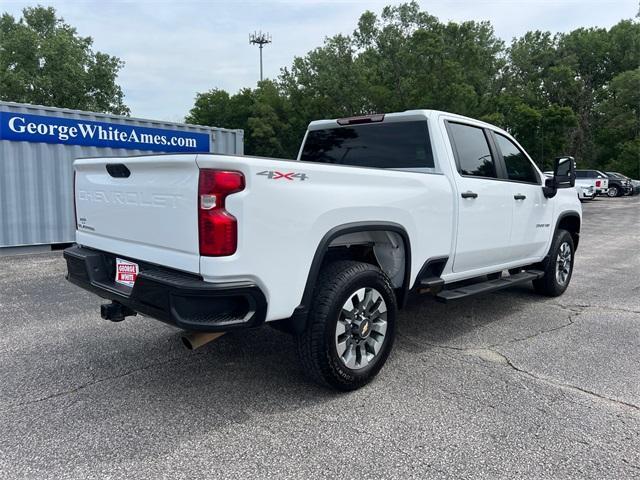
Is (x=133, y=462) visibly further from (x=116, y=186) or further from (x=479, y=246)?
(x=479, y=246)

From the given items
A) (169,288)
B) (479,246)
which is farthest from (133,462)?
(479,246)

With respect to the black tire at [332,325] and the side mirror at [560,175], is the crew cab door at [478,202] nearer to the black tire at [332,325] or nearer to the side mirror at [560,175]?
the side mirror at [560,175]

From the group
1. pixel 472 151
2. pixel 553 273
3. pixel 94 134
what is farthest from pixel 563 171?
pixel 94 134

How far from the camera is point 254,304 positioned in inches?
113

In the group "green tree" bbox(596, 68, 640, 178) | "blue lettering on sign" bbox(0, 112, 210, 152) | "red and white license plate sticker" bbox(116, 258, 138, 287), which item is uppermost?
"green tree" bbox(596, 68, 640, 178)

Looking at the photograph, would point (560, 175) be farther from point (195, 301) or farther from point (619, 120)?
point (619, 120)

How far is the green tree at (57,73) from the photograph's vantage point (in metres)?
37.8

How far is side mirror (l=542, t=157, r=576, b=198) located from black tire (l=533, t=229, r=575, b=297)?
69 centimetres

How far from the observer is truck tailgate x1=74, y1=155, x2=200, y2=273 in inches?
111

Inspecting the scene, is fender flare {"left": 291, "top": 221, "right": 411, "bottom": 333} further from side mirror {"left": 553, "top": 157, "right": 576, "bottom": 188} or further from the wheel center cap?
side mirror {"left": 553, "top": 157, "right": 576, "bottom": 188}

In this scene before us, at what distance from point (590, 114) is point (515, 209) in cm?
5488

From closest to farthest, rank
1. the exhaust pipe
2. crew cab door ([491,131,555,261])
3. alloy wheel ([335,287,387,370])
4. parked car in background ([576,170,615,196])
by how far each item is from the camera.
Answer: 1. the exhaust pipe
2. alloy wheel ([335,287,387,370])
3. crew cab door ([491,131,555,261])
4. parked car in background ([576,170,615,196])

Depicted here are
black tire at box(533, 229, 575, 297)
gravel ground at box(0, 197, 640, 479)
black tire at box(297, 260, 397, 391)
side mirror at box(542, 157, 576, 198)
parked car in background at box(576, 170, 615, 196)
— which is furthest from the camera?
parked car in background at box(576, 170, 615, 196)

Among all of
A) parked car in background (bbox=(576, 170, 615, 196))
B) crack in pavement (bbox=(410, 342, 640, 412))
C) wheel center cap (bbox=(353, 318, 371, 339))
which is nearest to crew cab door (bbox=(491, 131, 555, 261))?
crack in pavement (bbox=(410, 342, 640, 412))
